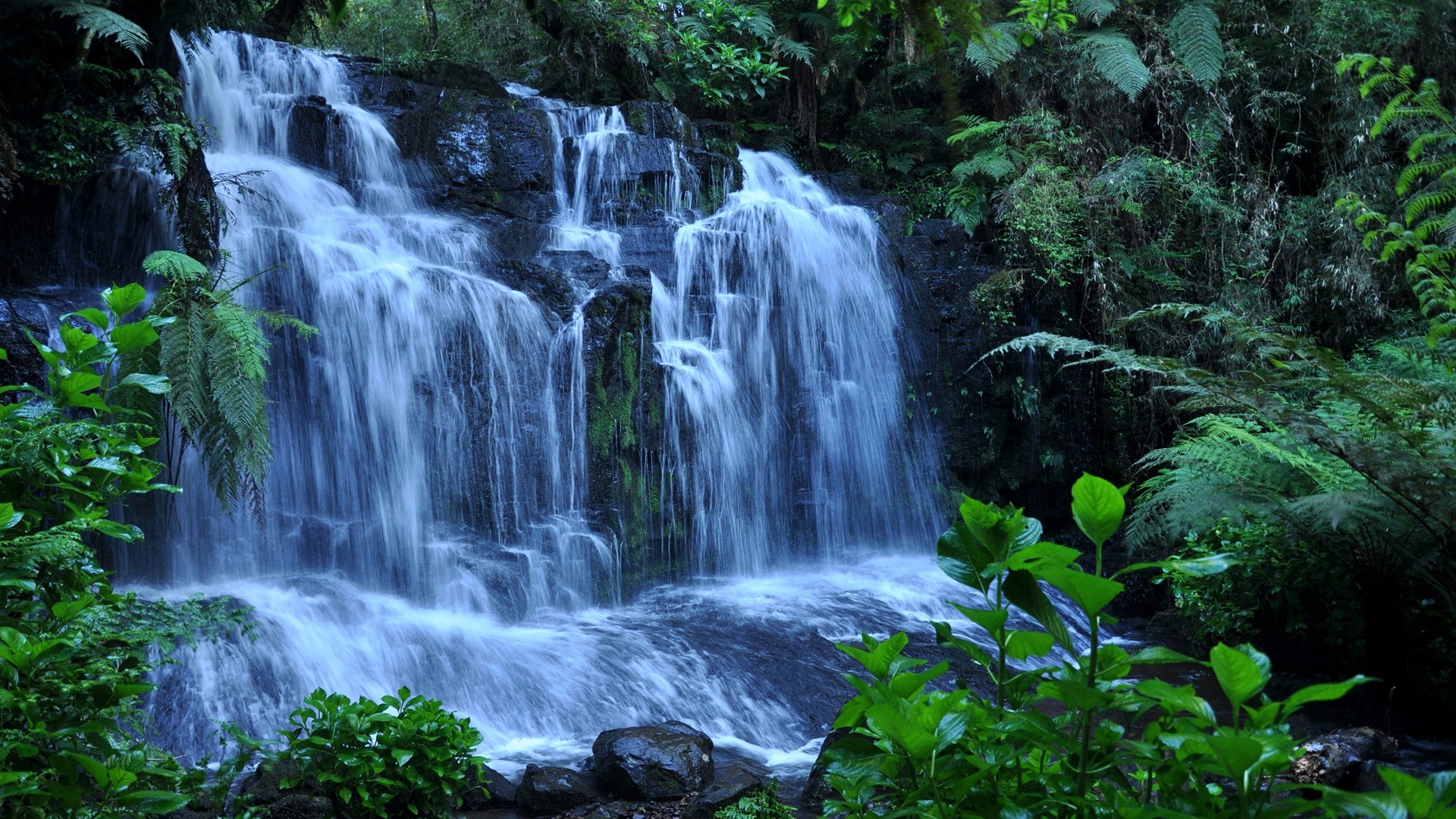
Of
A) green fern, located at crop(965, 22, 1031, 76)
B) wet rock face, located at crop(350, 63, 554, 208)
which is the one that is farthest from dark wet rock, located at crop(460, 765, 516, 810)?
green fern, located at crop(965, 22, 1031, 76)

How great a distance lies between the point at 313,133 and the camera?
9773mm

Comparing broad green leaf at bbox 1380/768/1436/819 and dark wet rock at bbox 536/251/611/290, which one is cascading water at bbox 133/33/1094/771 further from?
broad green leaf at bbox 1380/768/1436/819

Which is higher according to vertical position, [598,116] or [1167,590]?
[598,116]

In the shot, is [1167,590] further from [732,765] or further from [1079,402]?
[732,765]

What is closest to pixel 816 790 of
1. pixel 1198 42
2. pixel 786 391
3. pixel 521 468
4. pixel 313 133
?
pixel 521 468

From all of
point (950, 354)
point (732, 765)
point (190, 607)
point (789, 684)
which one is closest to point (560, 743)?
point (732, 765)

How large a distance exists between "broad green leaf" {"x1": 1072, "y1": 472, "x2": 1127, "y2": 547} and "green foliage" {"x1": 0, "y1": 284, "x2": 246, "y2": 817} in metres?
2.05

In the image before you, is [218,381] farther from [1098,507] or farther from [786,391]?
[786,391]

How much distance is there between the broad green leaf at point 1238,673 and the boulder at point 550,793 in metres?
3.77

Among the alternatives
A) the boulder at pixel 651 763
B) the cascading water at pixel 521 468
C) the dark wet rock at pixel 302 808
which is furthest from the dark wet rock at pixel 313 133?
the dark wet rock at pixel 302 808

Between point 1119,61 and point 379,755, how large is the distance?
10476mm

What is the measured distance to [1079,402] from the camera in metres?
10.2

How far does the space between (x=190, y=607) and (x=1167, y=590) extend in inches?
291

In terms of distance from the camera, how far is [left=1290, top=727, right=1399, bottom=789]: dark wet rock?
358 cm
